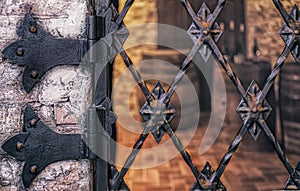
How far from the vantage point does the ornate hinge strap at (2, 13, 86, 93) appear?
989 mm

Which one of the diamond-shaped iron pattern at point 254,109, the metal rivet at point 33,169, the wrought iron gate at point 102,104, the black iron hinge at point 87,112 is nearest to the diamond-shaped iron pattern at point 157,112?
the wrought iron gate at point 102,104

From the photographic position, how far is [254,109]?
108 cm

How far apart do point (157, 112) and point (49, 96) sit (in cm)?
30

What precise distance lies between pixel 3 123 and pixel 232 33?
16.1 feet

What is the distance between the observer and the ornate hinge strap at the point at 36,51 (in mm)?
989

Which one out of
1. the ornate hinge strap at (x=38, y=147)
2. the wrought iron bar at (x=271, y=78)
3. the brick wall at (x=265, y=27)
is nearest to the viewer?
the ornate hinge strap at (x=38, y=147)

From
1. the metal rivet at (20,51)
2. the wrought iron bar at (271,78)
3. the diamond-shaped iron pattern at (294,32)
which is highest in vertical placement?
the diamond-shaped iron pattern at (294,32)

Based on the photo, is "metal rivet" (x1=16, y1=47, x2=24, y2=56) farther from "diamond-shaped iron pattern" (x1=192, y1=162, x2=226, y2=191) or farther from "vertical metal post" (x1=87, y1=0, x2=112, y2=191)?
"diamond-shaped iron pattern" (x1=192, y1=162, x2=226, y2=191)

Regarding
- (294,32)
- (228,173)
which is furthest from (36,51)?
(228,173)

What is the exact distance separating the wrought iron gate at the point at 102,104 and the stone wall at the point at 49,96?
20 mm

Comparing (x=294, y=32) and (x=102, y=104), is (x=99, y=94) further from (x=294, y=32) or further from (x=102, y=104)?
(x=294, y=32)

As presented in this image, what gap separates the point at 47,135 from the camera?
996 millimetres

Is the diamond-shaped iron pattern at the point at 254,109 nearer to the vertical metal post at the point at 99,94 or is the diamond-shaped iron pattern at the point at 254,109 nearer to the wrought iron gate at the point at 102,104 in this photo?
the wrought iron gate at the point at 102,104

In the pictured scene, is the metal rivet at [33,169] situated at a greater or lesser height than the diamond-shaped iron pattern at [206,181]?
greater
